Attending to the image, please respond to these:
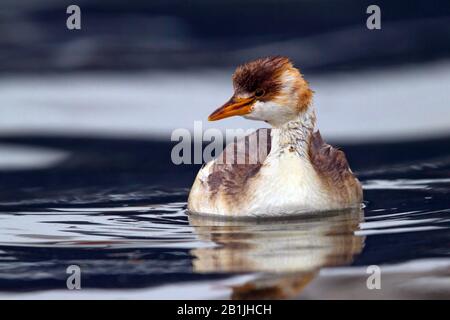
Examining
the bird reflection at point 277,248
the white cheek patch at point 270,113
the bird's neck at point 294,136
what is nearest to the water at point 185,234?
the bird reflection at point 277,248

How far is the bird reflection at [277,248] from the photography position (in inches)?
360

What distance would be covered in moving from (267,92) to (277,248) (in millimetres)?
1776

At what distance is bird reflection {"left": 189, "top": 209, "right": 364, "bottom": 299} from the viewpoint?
9.16 metres

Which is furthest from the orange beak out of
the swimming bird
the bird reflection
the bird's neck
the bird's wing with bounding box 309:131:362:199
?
the bird reflection

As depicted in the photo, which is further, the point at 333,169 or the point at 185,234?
the point at 333,169

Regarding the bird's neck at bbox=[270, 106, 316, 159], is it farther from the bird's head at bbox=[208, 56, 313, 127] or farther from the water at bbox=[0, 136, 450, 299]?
the water at bbox=[0, 136, 450, 299]

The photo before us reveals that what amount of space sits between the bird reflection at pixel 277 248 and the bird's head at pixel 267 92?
940mm

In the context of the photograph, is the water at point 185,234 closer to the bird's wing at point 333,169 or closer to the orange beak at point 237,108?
the bird's wing at point 333,169

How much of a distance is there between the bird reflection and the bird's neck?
66 centimetres

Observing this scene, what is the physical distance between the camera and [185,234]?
35.7 ft

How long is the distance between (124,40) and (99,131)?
2.31 m

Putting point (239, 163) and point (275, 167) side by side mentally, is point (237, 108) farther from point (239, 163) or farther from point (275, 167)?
point (239, 163)

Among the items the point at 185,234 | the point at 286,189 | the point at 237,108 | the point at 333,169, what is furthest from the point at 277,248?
the point at 333,169

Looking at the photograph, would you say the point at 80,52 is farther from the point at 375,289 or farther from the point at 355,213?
the point at 375,289
